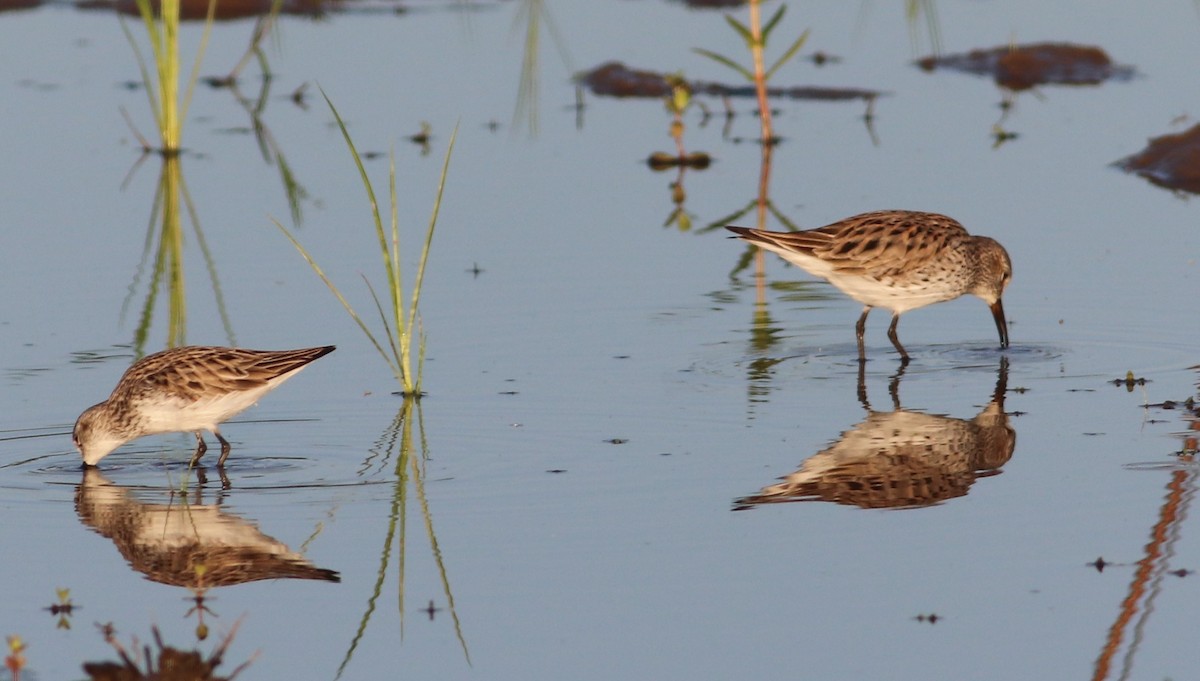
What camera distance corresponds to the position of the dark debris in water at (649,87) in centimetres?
2130

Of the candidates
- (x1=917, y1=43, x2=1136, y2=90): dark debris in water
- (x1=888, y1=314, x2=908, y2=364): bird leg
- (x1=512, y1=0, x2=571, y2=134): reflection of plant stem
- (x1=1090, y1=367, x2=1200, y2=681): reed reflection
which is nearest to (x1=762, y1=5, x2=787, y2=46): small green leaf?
(x1=512, y1=0, x2=571, y2=134): reflection of plant stem

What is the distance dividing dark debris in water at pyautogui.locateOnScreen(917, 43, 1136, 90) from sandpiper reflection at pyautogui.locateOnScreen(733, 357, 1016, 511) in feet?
36.2

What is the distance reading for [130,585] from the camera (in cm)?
830

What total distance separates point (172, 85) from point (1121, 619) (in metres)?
12.5

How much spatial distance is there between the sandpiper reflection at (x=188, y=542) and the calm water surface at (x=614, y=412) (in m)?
0.03

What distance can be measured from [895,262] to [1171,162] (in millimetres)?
5709

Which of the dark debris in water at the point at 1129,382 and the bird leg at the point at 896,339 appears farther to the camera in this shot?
the bird leg at the point at 896,339

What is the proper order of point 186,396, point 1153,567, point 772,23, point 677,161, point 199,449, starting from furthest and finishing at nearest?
point 677,161, point 772,23, point 199,449, point 186,396, point 1153,567

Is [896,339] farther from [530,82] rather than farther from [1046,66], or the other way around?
[1046,66]

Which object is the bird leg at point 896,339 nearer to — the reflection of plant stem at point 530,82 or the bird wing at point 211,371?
the bird wing at point 211,371

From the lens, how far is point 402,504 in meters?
9.36

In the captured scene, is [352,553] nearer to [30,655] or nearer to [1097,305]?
[30,655]

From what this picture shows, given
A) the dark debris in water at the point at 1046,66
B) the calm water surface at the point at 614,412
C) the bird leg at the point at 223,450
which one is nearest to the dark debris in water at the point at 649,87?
the calm water surface at the point at 614,412

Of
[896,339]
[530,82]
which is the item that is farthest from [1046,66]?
[896,339]
